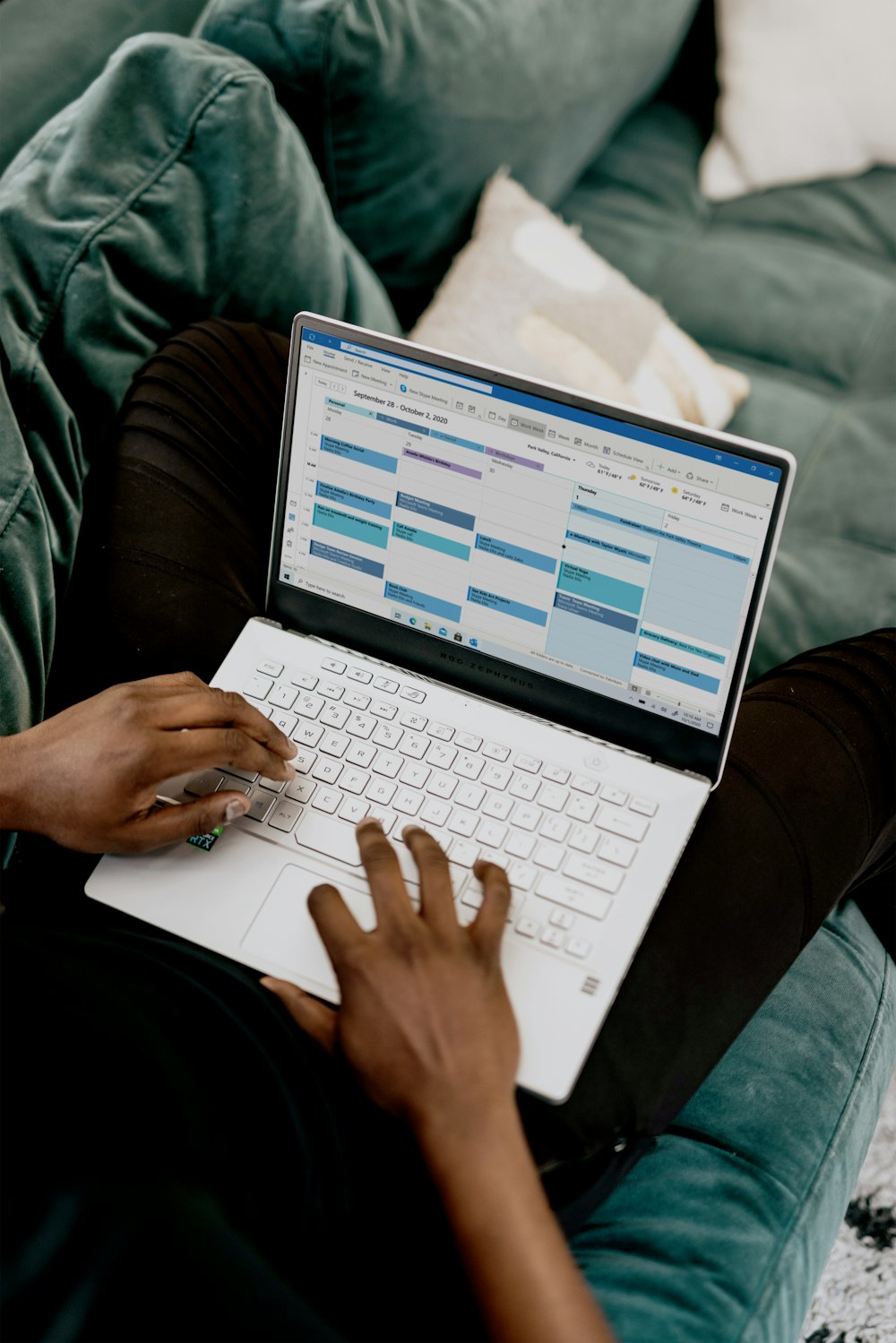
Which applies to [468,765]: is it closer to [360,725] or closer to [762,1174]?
[360,725]

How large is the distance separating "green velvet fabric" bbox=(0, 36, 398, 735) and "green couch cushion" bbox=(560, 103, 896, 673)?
0.65 m

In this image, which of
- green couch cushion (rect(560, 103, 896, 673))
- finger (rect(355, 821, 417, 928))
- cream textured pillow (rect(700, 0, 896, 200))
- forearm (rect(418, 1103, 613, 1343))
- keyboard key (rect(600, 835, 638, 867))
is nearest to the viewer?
forearm (rect(418, 1103, 613, 1343))

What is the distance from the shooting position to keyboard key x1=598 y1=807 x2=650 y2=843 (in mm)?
796

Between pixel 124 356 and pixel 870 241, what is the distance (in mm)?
1118

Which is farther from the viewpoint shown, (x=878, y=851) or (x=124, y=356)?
(x=124, y=356)

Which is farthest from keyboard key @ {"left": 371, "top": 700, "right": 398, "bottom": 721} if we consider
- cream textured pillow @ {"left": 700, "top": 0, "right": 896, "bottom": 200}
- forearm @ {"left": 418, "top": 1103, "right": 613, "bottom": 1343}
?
cream textured pillow @ {"left": 700, "top": 0, "right": 896, "bottom": 200}

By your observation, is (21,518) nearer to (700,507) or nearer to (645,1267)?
(700,507)

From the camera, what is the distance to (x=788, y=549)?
4.14ft

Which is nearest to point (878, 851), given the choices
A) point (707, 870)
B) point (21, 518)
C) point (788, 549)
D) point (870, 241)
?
point (707, 870)

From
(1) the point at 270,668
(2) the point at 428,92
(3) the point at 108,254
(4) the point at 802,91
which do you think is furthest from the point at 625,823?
(4) the point at 802,91

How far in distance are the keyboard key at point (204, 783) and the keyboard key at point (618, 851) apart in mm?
283

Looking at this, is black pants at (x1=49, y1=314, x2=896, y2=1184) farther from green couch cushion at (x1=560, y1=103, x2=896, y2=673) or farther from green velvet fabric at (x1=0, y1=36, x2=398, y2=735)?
green couch cushion at (x1=560, y1=103, x2=896, y2=673)

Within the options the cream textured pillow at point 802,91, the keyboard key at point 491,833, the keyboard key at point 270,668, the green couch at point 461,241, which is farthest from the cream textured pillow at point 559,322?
the keyboard key at point 491,833

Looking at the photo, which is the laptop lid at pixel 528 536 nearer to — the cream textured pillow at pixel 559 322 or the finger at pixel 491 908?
the finger at pixel 491 908
